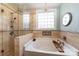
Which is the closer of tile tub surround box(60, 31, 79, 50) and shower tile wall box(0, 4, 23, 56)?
tile tub surround box(60, 31, 79, 50)

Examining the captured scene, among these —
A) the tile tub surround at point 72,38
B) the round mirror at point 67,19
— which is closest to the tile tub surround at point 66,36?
the tile tub surround at point 72,38

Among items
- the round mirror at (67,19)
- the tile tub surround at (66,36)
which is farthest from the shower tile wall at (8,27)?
the round mirror at (67,19)

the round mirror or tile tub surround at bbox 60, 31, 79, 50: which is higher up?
the round mirror

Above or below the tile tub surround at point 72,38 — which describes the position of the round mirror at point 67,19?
above

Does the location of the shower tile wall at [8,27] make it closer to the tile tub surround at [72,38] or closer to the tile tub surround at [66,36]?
the tile tub surround at [66,36]

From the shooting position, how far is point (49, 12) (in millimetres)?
1428

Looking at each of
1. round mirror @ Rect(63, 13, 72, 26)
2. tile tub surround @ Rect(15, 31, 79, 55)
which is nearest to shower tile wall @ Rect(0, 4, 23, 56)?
tile tub surround @ Rect(15, 31, 79, 55)

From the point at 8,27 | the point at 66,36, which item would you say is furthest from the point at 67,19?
the point at 8,27

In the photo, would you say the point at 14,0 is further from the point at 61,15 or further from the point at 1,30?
the point at 1,30

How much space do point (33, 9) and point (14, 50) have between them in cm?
69

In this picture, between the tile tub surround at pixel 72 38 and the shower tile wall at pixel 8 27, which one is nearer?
the tile tub surround at pixel 72 38

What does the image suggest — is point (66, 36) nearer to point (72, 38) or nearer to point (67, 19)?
point (72, 38)

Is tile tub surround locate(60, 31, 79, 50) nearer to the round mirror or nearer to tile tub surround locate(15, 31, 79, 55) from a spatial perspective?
tile tub surround locate(15, 31, 79, 55)

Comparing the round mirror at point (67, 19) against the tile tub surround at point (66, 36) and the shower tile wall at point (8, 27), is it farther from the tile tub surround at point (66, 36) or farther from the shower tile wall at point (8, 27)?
the shower tile wall at point (8, 27)
